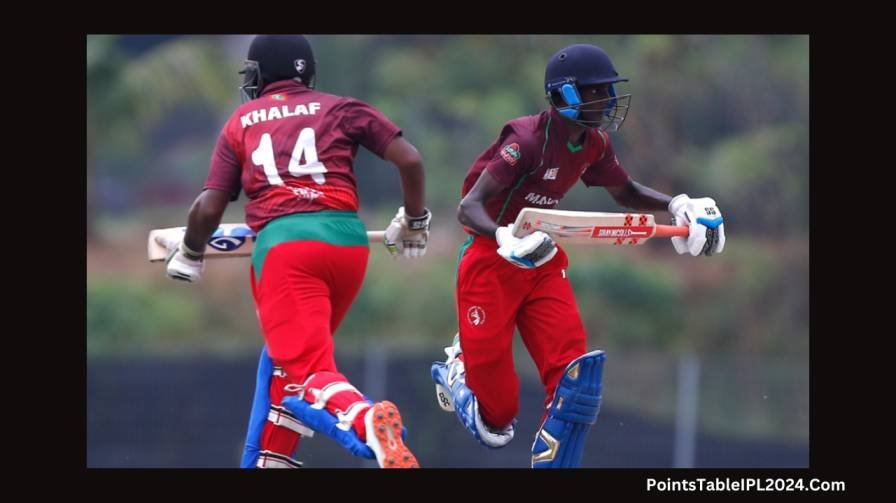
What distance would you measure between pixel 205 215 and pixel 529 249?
1294 mm

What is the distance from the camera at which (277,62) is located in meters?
5.23

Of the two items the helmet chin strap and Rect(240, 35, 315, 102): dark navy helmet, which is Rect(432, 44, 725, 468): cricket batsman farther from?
Rect(240, 35, 315, 102): dark navy helmet

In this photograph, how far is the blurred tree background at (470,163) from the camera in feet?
51.8

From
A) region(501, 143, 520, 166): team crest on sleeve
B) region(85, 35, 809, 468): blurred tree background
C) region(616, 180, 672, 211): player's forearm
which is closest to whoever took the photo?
region(501, 143, 520, 166): team crest on sleeve

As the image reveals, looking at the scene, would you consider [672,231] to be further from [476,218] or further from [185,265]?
[185,265]

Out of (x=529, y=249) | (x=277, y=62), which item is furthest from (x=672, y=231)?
(x=277, y=62)

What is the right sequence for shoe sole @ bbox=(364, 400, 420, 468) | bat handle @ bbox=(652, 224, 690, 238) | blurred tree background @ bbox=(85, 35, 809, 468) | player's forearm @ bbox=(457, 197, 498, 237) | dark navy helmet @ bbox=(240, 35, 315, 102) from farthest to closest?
blurred tree background @ bbox=(85, 35, 809, 468), bat handle @ bbox=(652, 224, 690, 238), player's forearm @ bbox=(457, 197, 498, 237), dark navy helmet @ bbox=(240, 35, 315, 102), shoe sole @ bbox=(364, 400, 420, 468)

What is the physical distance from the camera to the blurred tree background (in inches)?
621

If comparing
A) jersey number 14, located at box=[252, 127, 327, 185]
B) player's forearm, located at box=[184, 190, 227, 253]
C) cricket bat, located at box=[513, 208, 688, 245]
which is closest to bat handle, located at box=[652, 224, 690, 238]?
cricket bat, located at box=[513, 208, 688, 245]

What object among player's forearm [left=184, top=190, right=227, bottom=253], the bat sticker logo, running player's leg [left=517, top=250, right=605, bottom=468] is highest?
player's forearm [left=184, top=190, right=227, bottom=253]

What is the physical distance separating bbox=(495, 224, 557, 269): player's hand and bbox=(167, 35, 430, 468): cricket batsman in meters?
0.42

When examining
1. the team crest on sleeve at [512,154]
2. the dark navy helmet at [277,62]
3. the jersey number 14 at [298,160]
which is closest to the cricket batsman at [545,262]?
the team crest on sleeve at [512,154]

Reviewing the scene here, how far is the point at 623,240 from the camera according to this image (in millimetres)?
5562

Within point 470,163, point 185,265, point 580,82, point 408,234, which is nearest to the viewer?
point 185,265
